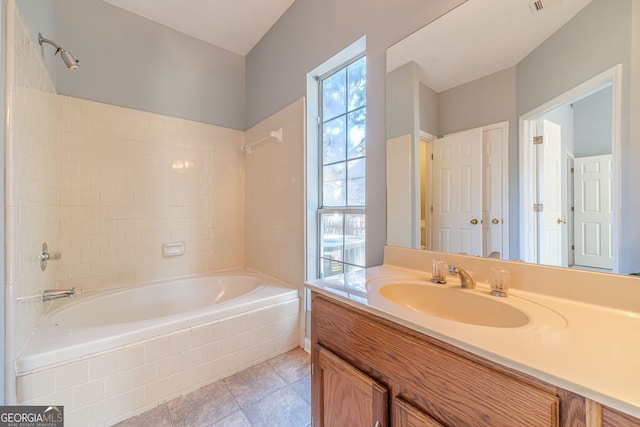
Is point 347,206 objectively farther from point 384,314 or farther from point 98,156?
point 98,156

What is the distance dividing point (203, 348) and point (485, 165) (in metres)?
1.85

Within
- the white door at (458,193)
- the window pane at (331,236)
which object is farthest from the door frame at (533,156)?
the window pane at (331,236)

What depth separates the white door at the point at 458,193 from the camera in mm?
1075

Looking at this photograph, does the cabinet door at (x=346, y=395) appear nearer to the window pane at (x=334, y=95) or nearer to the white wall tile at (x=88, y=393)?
the white wall tile at (x=88, y=393)

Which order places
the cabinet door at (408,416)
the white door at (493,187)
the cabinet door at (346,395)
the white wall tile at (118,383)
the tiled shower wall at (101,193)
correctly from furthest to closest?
1. the white wall tile at (118,383)
2. the tiled shower wall at (101,193)
3. the white door at (493,187)
4. the cabinet door at (346,395)
5. the cabinet door at (408,416)

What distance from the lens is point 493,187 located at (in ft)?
3.38

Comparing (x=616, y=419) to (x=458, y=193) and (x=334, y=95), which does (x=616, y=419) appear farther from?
(x=334, y=95)

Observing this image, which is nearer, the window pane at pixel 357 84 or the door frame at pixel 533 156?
the door frame at pixel 533 156

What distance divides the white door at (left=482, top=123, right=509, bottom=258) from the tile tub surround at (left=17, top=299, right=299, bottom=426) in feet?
4.90

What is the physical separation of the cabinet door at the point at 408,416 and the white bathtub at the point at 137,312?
1291 millimetres

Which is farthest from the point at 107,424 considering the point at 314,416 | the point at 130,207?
the point at 130,207

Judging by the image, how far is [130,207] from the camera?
2.14 meters

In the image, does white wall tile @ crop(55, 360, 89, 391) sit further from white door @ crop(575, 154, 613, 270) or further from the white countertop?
white door @ crop(575, 154, 613, 270)

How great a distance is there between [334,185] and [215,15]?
1785mm
